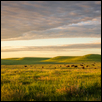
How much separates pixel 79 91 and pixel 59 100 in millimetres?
1572

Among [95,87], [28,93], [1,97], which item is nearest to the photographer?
[1,97]

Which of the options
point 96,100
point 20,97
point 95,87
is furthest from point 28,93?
point 95,87

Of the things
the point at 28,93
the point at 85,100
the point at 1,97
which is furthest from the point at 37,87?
the point at 85,100

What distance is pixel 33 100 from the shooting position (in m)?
6.77

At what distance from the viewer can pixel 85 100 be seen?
6.55 meters

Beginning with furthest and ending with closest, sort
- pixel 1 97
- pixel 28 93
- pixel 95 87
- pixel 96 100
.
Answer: pixel 95 87, pixel 28 93, pixel 1 97, pixel 96 100

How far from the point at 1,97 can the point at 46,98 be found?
2298mm

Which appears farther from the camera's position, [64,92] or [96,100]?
[64,92]

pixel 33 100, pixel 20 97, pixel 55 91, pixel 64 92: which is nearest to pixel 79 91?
pixel 64 92

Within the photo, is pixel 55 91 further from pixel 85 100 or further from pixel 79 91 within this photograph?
pixel 85 100

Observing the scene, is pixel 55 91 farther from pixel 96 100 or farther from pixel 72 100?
pixel 96 100

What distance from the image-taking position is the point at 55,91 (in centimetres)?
816

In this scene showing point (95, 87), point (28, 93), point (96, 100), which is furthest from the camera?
point (95, 87)

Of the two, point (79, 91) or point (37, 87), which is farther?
point (37, 87)
